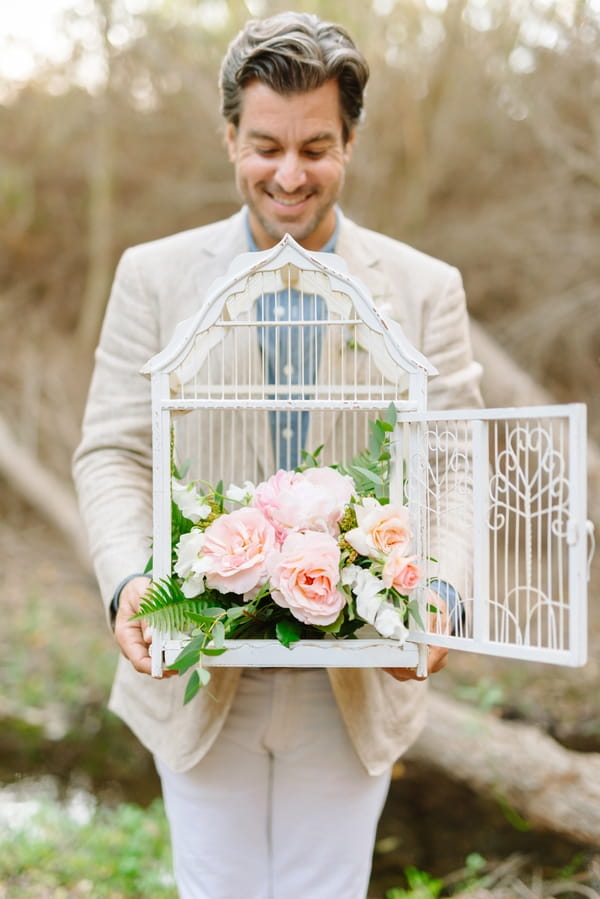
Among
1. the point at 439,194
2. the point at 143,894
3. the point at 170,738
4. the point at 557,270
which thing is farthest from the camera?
the point at 439,194

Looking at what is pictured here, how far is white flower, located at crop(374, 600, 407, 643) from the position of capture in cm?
137

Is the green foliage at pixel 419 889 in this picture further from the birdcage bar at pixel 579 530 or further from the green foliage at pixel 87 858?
the birdcage bar at pixel 579 530

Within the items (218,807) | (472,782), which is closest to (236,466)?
(218,807)

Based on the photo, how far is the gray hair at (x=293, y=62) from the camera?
1674 millimetres

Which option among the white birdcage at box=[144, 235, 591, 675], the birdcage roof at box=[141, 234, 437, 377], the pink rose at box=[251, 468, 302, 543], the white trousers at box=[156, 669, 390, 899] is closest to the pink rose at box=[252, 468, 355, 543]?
the pink rose at box=[251, 468, 302, 543]

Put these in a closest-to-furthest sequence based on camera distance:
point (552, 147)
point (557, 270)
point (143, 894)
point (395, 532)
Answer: point (395, 532), point (143, 894), point (552, 147), point (557, 270)

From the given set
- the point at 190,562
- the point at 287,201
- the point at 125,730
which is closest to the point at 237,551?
the point at 190,562

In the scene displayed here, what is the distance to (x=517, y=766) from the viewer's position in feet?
10.5

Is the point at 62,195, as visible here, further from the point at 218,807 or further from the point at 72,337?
the point at 218,807

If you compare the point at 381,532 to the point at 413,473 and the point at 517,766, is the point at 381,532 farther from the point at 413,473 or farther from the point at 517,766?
the point at 517,766

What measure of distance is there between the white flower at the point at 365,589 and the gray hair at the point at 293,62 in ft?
3.00

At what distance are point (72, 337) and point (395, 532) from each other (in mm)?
6155

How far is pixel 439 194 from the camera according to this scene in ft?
20.6

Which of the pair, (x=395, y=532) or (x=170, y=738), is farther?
(x=170, y=738)
